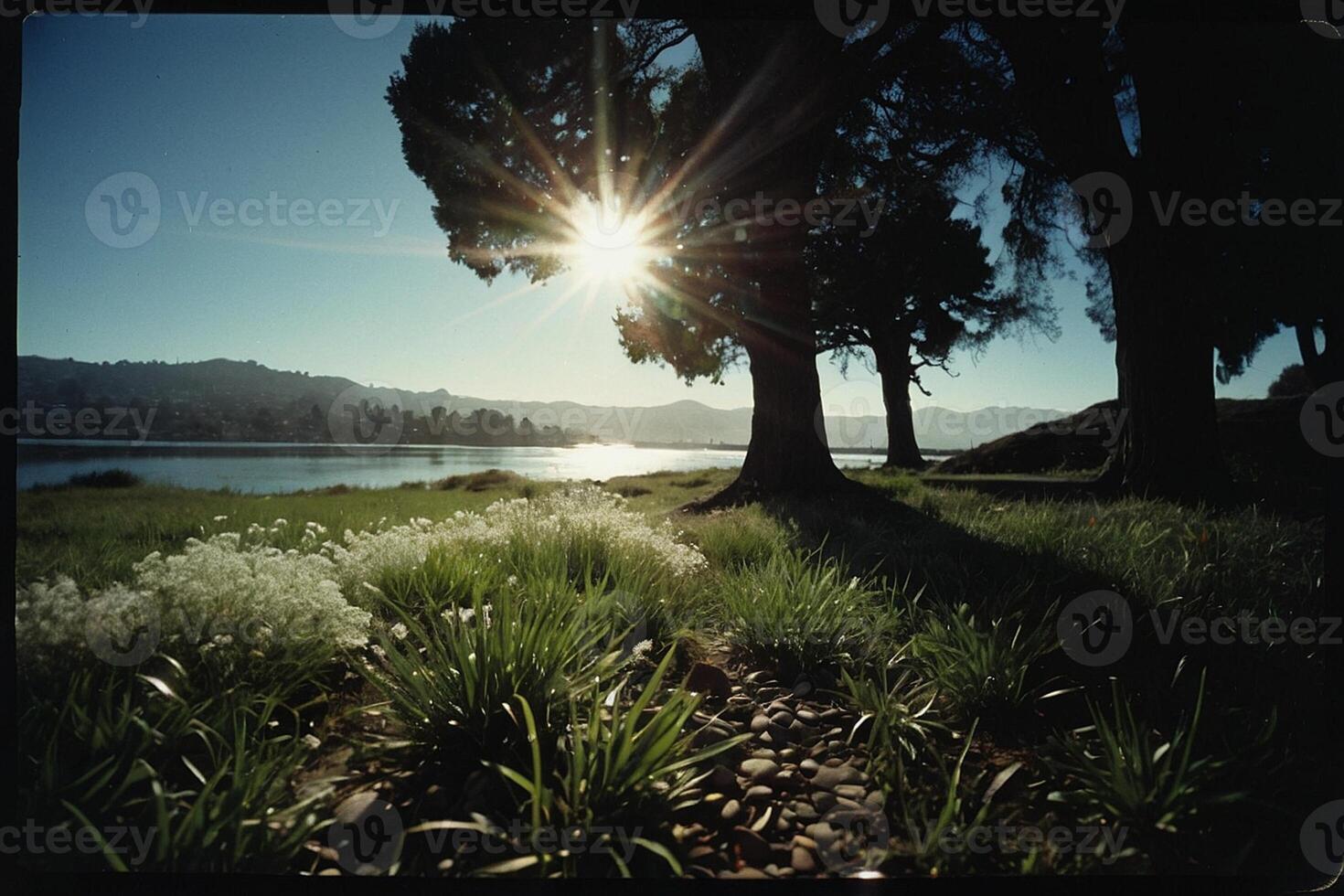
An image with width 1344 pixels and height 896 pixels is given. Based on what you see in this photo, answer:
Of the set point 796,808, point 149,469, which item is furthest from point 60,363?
point 796,808

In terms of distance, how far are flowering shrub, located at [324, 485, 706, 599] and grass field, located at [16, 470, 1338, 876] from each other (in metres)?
0.05

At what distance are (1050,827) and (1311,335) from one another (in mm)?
2231

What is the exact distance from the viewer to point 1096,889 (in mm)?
1327

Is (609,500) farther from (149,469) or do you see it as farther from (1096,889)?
(1096,889)
